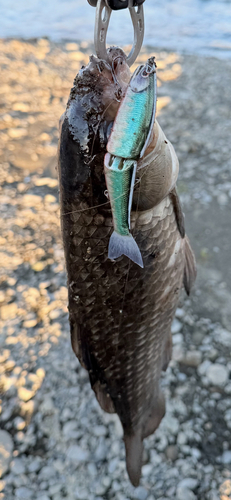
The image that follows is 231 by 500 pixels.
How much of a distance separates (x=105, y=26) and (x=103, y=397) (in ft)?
5.47

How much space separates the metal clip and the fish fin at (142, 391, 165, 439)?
71.1 inches

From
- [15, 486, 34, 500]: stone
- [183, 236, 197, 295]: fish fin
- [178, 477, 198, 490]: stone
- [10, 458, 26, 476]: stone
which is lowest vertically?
[15, 486, 34, 500]: stone

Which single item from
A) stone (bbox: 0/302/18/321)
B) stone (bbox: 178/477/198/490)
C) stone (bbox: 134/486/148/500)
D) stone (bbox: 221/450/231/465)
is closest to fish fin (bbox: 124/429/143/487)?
stone (bbox: 134/486/148/500)

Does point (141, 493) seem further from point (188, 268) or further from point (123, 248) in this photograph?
point (123, 248)

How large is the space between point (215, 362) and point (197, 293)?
69cm

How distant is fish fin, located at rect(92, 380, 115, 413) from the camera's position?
1945 millimetres

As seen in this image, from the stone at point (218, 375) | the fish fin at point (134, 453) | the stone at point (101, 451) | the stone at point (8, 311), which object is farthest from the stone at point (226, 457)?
the stone at point (8, 311)

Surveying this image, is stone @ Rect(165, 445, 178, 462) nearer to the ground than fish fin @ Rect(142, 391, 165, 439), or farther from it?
nearer to the ground

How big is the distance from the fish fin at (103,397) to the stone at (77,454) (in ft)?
2.65

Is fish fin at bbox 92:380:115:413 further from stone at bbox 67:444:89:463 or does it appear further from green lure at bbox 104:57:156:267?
green lure at bbox 104:57:156:267

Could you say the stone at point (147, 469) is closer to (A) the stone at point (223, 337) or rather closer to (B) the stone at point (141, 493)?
(B) the stone at point (141, 493)

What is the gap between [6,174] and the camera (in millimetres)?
4684

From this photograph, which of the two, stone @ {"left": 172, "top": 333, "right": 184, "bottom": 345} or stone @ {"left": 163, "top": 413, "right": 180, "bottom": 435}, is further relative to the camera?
stone @ {"left": 172, "top": 333, "right": 184, "bottom": 345}

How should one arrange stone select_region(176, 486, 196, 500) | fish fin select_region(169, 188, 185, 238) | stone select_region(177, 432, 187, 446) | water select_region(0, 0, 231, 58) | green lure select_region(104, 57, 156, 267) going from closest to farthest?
green lure select_region(104, 57, 156, 267) → fish fin select_region(169, 188, 185, 238) → stone select_region(176, 486, 196, 500) → stone select_region(177, 432, 187, 446) → water select_region(0, 0, 231, 58)
